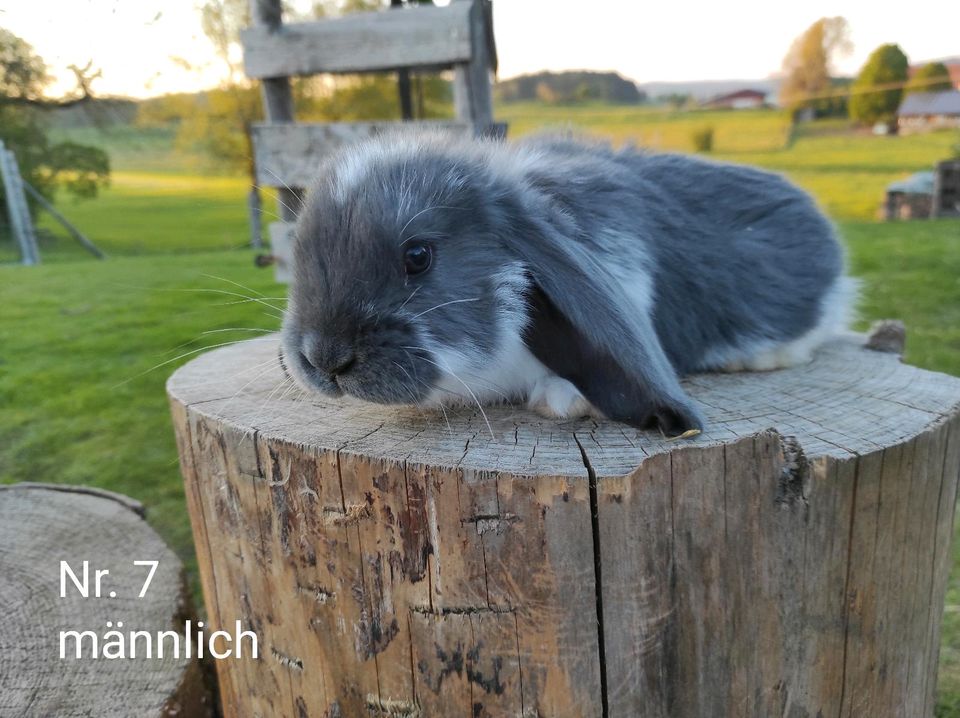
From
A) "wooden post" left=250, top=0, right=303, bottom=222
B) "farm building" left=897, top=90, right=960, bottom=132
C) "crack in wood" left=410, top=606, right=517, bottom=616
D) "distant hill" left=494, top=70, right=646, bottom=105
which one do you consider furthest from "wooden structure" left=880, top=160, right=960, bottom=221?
"crack in wood" left=410, top=606, right=517, bottom=616

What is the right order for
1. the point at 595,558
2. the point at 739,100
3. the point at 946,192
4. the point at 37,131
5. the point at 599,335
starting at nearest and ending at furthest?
the point at 595,558 < the point at 599,335 < the point at 37,131 < the point at 739,100 < the point at 946,192

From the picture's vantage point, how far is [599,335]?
1562mm

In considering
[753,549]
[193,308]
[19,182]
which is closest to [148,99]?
[19,182]

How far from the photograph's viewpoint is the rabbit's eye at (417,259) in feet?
5.19

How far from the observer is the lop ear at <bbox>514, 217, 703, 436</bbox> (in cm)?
156

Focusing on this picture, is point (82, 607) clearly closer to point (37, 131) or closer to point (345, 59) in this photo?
point (37, 131)

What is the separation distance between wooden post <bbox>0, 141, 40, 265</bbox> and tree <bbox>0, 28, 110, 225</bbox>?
27 millimetres

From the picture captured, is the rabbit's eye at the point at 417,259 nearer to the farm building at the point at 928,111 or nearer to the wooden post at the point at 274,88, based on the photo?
the wooden post at the point at 274,88

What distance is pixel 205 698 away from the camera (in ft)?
7.73

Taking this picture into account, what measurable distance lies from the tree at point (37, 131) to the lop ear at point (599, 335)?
2458 mm

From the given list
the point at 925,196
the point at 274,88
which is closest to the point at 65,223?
the point at 274,88

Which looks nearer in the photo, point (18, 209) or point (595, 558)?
point (595, 558)

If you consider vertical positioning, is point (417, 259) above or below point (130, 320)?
above

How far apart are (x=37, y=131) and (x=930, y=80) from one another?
24.4 feet
